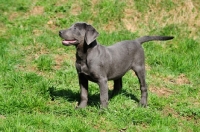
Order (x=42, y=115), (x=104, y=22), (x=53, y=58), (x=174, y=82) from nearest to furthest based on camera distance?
1. (x=42, y=115)
2. (x=174, y=82)
3. (x=53, y=58)
4. (x=104, y=22)

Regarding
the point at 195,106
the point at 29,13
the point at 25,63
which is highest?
the point at 29,13

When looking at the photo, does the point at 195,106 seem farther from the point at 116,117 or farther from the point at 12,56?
the point at 12,56

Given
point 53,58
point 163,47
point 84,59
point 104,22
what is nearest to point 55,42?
point 53,58

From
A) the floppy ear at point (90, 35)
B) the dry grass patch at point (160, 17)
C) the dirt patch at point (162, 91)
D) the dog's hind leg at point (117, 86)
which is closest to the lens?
the floppy ear at point (90, 35)

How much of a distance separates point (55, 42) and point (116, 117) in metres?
3.99

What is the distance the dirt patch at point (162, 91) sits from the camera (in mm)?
7637

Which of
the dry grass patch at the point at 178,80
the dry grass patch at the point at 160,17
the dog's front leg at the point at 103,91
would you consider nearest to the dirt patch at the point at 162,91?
the dry grass patch at the point at 178,80

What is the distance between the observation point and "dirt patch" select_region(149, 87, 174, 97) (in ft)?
25.1

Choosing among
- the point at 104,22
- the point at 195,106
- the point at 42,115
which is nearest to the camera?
the point at 42,115

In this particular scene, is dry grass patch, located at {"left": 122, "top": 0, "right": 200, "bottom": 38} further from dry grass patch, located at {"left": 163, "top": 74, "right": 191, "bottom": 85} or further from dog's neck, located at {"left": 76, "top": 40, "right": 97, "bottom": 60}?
dog's neck, located at {"left": 76, "top": 40, "right": 97, "bottom": 60}

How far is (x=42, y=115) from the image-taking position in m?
5.99

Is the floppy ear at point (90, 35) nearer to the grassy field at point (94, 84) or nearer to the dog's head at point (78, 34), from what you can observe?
the dog's head at point (78, 34)

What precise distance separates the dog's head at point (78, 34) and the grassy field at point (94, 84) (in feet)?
3.67

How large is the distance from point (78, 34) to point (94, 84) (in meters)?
1.77
